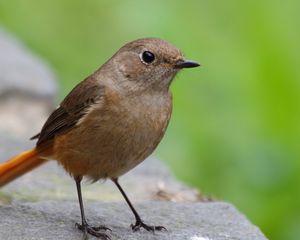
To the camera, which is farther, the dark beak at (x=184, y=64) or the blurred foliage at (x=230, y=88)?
the blurred foliage at (x=230, y=88)

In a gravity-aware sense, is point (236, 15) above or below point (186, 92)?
above

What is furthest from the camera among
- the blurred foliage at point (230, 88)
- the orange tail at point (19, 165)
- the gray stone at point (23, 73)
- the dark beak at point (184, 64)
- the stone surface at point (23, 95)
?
the blurred foliage at point (230, 88)

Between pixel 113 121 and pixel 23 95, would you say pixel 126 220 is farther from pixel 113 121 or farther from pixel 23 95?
pixel 23 95

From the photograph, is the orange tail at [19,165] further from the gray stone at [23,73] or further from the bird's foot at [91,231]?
the gray stone at [23,73]

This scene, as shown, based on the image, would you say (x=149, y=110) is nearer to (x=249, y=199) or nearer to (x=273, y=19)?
(x=249, y=199)

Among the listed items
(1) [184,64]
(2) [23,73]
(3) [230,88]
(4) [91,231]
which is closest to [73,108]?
(1) [184,64]

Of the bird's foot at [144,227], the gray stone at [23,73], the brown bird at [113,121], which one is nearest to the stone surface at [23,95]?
the gray stone at [23,73]

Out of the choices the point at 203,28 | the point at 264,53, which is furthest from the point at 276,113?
the point at 203,28

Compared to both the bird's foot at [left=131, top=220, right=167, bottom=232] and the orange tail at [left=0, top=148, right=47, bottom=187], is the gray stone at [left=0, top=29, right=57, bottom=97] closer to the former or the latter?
the orange tail at [left=0, top=148, right=47, bottom=187]
